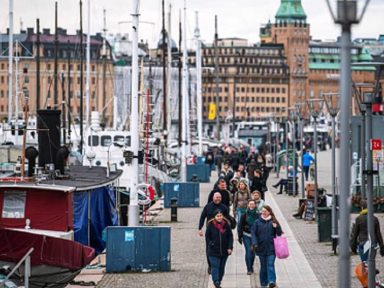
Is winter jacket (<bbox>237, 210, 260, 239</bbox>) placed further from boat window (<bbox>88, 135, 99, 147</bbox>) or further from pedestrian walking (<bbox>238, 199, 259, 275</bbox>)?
boat window (<bbox>88, 135, 99, 147</bbox>)

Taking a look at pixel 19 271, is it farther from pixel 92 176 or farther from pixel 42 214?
pixel 92 176

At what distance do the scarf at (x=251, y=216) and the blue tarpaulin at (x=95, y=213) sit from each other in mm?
5018

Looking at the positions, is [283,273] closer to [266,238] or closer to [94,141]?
[266,238]

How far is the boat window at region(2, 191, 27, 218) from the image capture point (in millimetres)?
28125

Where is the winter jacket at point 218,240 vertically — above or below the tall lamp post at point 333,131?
below

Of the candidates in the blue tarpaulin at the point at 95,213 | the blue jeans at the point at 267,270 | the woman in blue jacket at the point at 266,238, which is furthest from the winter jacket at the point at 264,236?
the blue tarpaulin at the point at 95,213

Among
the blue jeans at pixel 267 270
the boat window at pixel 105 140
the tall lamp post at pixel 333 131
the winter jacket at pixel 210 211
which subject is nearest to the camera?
the blue jeans at pixel 267 270

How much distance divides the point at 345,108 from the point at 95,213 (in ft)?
62.0

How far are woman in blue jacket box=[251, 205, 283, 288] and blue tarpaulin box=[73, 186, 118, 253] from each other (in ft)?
20.2

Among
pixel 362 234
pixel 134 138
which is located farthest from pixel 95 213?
pixel 362 234

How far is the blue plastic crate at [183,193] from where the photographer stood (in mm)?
51375

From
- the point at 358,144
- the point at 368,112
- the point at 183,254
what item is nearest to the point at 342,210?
the point at 368,112

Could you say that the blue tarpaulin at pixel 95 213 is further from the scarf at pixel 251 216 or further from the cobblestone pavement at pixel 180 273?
the scarf at pixel 251 216

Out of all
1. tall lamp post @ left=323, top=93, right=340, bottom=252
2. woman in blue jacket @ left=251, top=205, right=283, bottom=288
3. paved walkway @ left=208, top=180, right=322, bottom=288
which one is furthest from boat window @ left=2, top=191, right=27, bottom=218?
tall lamp post @ left=323, top=93, right=340, bottom=252
